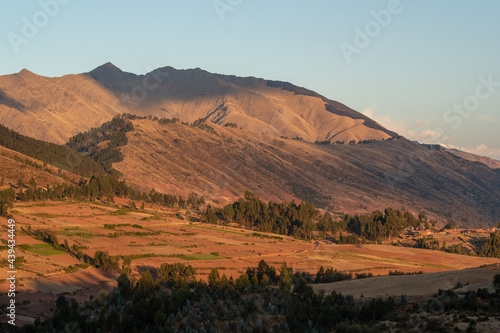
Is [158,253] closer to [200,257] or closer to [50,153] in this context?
[200,257]

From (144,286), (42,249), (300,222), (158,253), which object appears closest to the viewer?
(144,286)

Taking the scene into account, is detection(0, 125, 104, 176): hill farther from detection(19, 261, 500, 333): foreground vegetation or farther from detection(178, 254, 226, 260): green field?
detection(19, 261, 500, 333): foreground vegetation

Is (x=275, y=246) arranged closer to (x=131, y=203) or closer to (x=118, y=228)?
(x=118, y=228)

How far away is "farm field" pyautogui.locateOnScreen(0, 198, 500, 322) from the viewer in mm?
58781

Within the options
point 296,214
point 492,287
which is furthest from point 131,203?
point 492,287

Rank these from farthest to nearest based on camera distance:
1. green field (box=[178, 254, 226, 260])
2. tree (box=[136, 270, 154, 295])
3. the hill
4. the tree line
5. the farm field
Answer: the hill
the tree line
green field (box=[178, 254, 226, 260])
the farm field
tree (box=[136, 270, 154, 295])

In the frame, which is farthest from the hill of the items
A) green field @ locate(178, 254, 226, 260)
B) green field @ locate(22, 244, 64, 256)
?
green field @ locate(178, 254, 226, 260)

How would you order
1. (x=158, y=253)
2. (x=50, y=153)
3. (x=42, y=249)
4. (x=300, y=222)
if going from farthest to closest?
1. (x=50, y=153)
2. (x=300, y=222)
3. (x=158, y=253)
4. (x=42, y=249)

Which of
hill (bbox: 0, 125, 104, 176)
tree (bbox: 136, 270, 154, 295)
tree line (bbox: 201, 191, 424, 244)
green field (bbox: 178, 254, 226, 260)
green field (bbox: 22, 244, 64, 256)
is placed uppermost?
hill (bbox: 0, 125, 104, 176)

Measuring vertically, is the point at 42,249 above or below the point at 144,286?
below

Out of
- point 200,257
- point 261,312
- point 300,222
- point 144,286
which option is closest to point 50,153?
point 300,222

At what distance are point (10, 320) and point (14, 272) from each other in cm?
1787

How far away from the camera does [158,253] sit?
83.8 meters

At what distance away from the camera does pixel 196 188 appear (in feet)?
649
